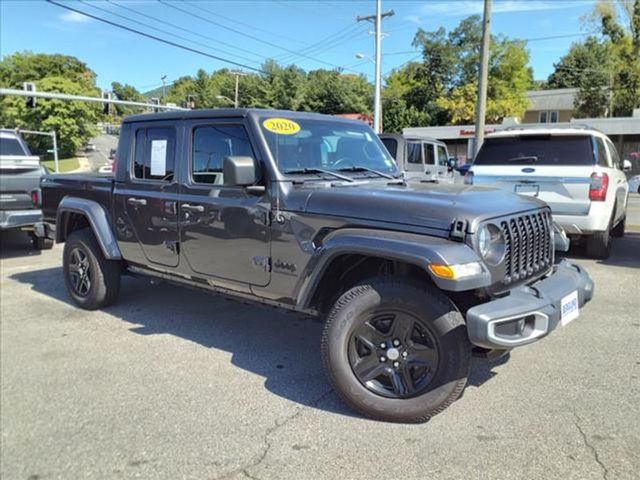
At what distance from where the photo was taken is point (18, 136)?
9953mm

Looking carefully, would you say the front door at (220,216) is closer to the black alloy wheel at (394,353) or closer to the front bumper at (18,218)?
the black alloy wheel at (394,353)

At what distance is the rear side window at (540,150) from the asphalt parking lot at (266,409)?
2.58 metres

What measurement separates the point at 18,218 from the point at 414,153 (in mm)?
8467

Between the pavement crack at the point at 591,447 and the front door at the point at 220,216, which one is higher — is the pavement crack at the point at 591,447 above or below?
below

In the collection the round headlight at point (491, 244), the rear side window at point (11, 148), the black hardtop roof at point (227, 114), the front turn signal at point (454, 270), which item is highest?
the rear side window at point (11, 148)

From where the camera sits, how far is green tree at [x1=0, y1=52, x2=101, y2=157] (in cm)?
6134

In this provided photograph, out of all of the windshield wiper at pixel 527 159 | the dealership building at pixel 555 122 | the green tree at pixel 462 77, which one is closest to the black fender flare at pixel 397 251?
the windshield wiper at pixel 527 159

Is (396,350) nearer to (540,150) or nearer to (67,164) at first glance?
(540,150)

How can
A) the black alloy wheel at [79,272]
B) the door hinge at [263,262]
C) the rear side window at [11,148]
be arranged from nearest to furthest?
Result: the door hinge at [263,262]
the black alloy wheel at [79,272]
the rear side window at [11,148]

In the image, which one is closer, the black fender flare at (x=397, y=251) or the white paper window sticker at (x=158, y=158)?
the black fender flare at (x=397, y=251)

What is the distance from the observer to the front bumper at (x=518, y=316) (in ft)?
9.29

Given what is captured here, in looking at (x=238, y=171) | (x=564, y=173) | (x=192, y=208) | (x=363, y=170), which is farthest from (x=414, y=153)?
(x=238, y=171)

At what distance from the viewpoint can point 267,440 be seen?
10.1 ft

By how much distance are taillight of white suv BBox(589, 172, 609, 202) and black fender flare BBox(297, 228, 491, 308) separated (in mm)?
4830
